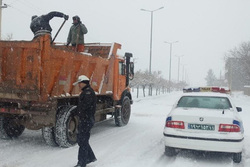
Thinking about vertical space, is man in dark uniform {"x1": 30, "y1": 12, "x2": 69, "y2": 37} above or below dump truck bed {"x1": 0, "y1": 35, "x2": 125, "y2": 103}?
above

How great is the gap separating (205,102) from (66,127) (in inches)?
131

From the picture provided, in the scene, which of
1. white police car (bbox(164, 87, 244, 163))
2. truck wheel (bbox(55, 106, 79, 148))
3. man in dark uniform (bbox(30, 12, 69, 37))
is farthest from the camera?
man in dark uniform (bbox(30, 12, 69, 37))

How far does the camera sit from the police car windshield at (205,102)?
6.57m

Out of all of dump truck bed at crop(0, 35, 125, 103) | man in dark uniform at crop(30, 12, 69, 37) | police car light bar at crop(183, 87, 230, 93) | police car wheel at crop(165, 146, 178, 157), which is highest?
man in dark uniform at crop(30, 12, 69, 37)

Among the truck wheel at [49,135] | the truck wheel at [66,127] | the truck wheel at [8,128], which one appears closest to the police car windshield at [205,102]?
the truck wheel at [66,127]

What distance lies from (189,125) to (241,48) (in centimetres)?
4444

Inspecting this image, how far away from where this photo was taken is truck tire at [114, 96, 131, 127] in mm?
10234

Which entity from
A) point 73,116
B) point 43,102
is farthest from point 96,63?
point 43,102

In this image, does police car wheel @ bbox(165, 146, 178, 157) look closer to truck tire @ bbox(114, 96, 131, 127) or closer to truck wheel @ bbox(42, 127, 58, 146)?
truck wheel @ bbox(42, 127, 58, 146)

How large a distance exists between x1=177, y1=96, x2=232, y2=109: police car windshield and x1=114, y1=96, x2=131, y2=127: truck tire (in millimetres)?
3699

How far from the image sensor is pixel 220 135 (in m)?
5.52

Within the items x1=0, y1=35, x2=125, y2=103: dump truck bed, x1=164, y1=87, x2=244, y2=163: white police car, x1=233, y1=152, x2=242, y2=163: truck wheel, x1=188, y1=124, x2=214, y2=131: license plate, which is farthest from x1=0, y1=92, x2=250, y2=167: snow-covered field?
x1=0, y1=35, x2=125, y2=103: dump truck bed

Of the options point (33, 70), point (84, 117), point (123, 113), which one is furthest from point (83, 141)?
point (123, 113)

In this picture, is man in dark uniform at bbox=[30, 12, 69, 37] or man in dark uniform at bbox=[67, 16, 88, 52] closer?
man in dark uniform at bbox=[30, 12, 69, 37]
